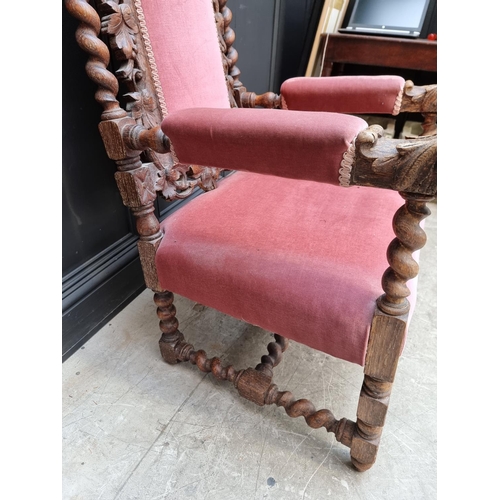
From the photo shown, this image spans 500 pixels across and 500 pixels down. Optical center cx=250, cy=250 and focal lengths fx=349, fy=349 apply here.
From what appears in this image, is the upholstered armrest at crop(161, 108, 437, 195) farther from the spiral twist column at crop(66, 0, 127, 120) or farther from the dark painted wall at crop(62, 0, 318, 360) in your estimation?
the dark painted wall at crop(62, 0, 318, 360)

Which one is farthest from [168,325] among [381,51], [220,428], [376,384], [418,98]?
[381,51]

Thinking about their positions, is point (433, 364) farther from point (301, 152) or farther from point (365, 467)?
point (301, 152)

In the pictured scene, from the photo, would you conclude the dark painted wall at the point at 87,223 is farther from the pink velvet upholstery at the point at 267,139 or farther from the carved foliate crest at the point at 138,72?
the pink velvet upholstery at the point at 267,139

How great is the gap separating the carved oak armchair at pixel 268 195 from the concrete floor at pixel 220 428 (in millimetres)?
95

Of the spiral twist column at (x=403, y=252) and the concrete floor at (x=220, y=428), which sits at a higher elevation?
the spiral twist column at (x=403, y=252)

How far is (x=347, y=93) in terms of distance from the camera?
1.02m

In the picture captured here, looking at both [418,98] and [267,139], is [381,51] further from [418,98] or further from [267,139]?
[267,139]

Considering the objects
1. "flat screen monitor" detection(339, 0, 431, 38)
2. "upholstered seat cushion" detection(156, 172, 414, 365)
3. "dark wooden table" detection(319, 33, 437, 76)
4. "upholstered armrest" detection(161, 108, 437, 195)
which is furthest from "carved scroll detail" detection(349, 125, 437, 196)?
"flat screen monitor" detection(339, 0, 431, 38)

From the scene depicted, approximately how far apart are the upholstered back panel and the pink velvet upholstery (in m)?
0.30

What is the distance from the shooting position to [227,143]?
0.59 m

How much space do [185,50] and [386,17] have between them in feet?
7.22

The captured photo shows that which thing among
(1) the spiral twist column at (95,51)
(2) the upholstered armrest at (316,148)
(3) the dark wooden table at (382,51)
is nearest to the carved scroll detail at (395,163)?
(2) the upholstered armrest at (316,148)

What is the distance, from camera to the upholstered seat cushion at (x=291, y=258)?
0.64 m
